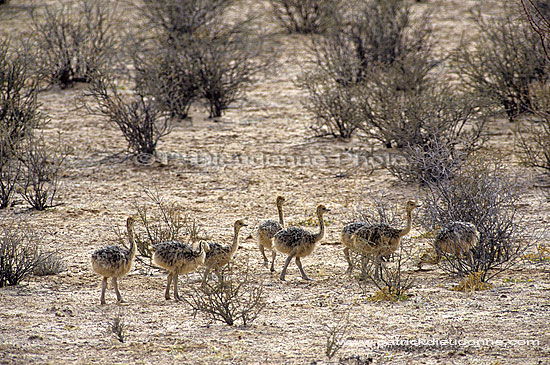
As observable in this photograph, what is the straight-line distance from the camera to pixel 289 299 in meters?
7.27

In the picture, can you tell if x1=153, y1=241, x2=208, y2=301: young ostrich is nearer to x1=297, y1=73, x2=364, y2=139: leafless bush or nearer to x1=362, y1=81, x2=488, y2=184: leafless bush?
x1=362, y1=81, x2=488, y2=184: leafless bush

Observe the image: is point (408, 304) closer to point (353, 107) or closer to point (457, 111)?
point (457, 111)

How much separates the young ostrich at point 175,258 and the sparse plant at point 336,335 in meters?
1.63

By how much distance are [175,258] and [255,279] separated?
43.3 inches

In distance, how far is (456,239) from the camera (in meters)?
7.50

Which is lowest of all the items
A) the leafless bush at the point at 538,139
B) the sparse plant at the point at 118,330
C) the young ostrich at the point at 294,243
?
the sparse plant at the point at 118,330

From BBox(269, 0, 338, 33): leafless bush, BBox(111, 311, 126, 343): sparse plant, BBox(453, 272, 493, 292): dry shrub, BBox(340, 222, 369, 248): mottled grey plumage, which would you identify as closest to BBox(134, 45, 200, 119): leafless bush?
BBox(269, 0, 338, 33): leafless bush

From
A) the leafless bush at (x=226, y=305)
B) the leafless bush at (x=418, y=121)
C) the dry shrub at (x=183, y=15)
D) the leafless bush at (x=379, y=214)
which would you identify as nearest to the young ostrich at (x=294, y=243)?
the leafless bush at (x=379, y=214)

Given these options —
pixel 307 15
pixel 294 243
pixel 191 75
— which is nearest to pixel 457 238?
pixel 294 243

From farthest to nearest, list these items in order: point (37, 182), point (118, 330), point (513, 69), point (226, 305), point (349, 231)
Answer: point (513, 69) < point (37, 182) < point (349, 231) < point (226, 305) < point (118, 330)

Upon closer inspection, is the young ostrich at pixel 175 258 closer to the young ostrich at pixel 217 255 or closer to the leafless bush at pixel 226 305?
the young ostrich at pixel 217 255

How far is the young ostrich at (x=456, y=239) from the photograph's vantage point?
748cm

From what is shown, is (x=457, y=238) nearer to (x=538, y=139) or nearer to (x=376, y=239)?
(x=376, y=239)

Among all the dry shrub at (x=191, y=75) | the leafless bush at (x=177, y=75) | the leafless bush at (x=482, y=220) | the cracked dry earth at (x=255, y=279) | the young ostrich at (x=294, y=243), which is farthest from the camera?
the leafless bush at (x=177, y=75)
